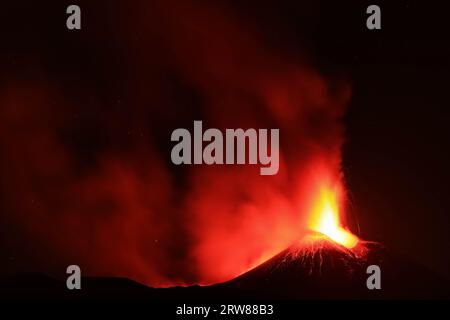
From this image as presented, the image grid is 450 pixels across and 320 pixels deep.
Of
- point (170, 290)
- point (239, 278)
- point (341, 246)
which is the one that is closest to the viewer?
point (170, 290)

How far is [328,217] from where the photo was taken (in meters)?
8.32

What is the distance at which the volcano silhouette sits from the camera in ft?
22.7

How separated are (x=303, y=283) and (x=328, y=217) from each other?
120 centimetres

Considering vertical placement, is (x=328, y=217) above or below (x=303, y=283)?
above

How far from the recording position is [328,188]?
818cm

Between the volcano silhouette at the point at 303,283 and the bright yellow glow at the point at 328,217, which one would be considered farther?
the bright yellow glow at the point at 328,217

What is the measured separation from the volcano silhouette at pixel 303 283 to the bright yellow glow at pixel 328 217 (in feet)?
0.58

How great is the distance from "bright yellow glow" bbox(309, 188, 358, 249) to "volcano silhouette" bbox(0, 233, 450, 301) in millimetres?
176

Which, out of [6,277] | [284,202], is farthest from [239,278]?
[6,277]

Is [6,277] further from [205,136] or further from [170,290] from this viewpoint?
[205,136]

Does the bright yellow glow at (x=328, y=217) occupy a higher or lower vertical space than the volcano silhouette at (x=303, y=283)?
higher

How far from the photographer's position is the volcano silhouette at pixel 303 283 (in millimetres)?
6914
